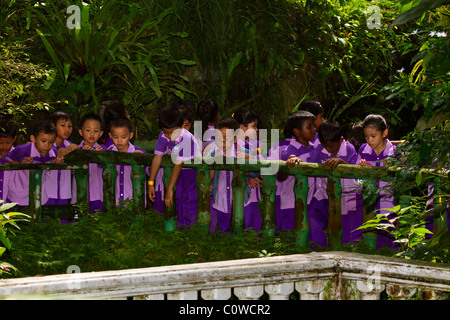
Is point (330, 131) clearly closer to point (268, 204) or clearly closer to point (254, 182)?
point (254, 182)

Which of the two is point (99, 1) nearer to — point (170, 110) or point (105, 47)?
point (105, 47)

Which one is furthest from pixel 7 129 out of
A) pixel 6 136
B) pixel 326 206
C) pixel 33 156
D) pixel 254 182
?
pixel 326 206

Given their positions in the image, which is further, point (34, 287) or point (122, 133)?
point (122, 133)

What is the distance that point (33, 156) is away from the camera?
21.1 ft

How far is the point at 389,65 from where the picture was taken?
1051 cm

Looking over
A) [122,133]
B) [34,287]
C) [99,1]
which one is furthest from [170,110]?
[34,287]

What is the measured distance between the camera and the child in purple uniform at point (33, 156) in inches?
242

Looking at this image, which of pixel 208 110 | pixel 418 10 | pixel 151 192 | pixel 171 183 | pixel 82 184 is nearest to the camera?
pixel 418 10

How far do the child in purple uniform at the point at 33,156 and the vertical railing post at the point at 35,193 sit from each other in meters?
0.30

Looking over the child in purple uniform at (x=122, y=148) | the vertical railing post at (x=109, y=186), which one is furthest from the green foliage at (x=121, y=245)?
the child in purple uniform at (x=122, y=148)

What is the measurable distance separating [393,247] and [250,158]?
143 cm

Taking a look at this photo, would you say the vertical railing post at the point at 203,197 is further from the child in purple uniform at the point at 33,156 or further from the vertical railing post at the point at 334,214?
the child in purple uniform at the point at 33,156

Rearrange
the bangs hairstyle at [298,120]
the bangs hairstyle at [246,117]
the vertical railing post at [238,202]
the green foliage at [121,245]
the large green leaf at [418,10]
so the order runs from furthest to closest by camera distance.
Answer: the bangs hairstyle at [246,117], the bangs hairstyle at [298,120], the vertical railing post at [238,202], the green foliage at [121,245], the large green leaf at [418,10]

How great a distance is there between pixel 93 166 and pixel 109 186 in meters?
0.36
